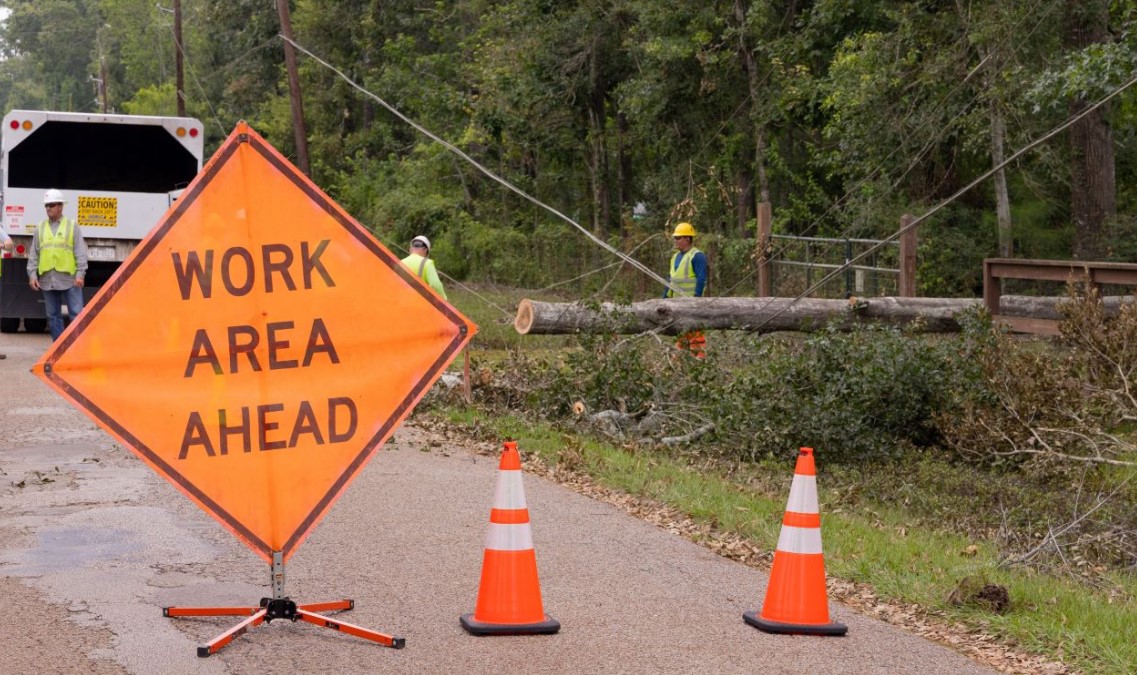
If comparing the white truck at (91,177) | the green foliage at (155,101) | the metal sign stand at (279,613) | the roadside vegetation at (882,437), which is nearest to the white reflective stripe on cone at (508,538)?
the metal sign stand at (279,613)

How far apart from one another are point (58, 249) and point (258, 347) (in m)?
10.9

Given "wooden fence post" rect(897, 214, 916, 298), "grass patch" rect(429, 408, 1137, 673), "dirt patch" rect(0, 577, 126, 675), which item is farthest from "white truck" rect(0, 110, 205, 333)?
"dirt patch" rect(0, 577, 126, 675)

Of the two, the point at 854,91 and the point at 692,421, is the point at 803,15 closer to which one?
the point at 854,91

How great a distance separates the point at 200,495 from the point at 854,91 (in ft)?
62.2

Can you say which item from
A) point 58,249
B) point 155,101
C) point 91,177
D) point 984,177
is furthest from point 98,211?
point 155,101

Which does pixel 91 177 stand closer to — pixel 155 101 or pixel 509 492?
pixel 509 492

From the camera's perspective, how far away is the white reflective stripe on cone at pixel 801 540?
20.8 ft

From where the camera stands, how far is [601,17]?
106ft

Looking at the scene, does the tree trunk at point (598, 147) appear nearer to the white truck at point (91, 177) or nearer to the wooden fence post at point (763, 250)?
Answer: the wooden fence post at point (763, 250)

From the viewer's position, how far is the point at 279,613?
609cm

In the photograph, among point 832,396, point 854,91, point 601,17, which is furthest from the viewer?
point 601,17

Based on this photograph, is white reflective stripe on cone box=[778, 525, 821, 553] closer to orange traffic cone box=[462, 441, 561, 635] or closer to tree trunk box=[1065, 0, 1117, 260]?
orange traffic cone box=[462, 441, 561, 635]

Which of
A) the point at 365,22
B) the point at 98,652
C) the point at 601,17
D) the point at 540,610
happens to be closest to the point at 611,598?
the point at 540,610

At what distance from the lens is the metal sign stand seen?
588 centimetres
